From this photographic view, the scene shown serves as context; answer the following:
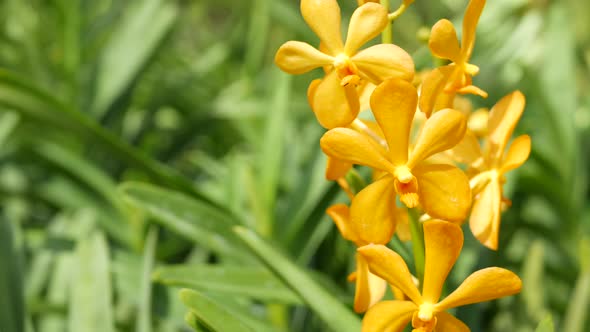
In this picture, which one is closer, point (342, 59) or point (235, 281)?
point (342, 59)

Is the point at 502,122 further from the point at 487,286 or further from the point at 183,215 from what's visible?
the point at 183,215

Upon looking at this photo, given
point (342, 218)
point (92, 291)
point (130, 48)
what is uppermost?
point (130, 48)

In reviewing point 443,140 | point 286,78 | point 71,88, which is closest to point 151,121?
point 71,88

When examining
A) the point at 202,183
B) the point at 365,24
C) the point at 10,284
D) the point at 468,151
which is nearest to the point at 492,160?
the point at 468,151

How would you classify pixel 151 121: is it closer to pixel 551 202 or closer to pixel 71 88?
pixel 71 88

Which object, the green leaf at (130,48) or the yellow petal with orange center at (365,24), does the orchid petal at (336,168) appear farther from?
the green leaf at (130,48)

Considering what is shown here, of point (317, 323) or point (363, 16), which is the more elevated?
point (363, 16)

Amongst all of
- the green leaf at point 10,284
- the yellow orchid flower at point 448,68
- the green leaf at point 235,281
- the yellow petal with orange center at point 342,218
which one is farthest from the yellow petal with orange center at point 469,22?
the green leaf at point 10,284
